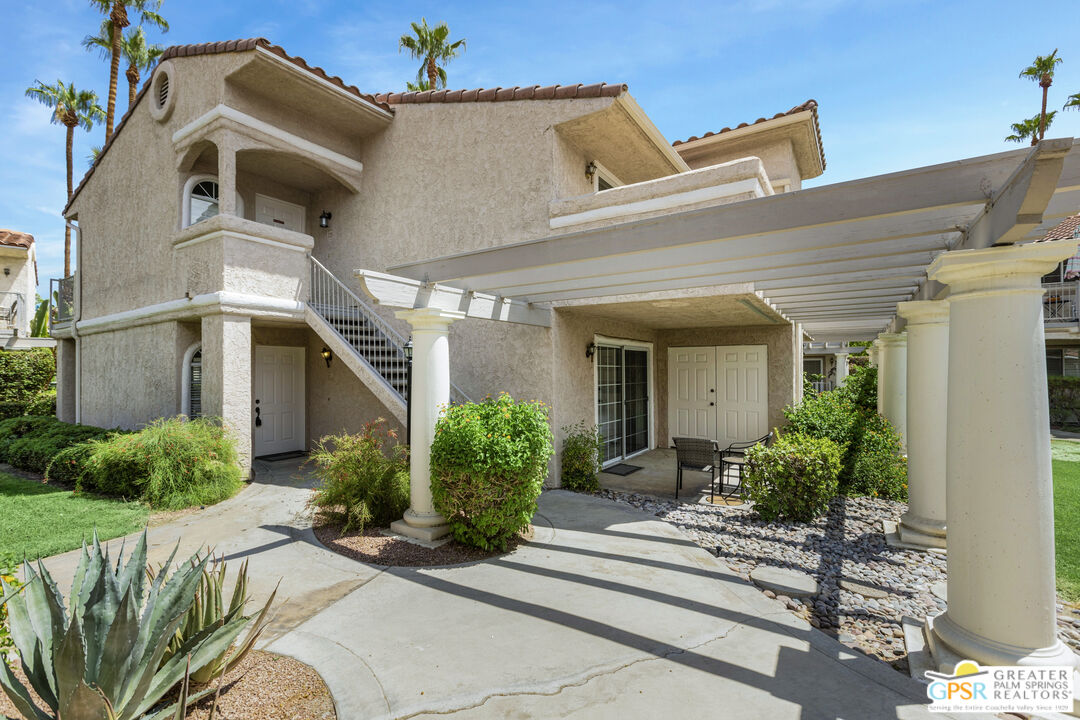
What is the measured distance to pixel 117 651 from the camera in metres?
2.23

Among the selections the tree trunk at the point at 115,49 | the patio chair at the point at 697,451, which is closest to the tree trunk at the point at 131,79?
the tree trunk at the point at 115,49

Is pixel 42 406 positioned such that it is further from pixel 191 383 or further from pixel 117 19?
pixel 117 19

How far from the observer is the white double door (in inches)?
423

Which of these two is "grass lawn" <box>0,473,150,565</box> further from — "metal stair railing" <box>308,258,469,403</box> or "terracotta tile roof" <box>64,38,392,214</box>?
"terracotta tile roof" <box>64,38,392,214</box>

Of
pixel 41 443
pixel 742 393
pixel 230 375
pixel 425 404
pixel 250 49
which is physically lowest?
pixel 41 443

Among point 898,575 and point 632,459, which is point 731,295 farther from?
point 632,459

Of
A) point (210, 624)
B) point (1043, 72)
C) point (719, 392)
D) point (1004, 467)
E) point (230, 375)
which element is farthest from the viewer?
point (1043, 72)

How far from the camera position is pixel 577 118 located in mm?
7500

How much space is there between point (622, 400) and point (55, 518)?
9.11 metres

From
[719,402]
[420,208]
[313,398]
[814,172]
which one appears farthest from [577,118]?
[814,172]

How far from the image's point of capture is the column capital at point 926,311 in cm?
505

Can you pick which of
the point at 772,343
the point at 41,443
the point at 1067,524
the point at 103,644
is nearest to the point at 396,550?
the point at 103,644

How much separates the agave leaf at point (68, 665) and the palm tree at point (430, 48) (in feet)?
63.6

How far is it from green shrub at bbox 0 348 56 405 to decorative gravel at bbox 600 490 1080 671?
19562 mm
